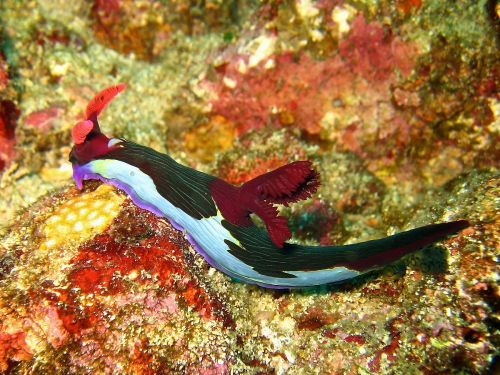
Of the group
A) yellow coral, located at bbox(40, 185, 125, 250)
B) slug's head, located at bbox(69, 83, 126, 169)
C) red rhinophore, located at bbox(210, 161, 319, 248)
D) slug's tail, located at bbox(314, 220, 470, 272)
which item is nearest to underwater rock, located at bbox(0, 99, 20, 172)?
slug's head, located at bbox(69, 83, 126, 169)

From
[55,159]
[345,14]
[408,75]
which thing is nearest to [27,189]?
[55,159]

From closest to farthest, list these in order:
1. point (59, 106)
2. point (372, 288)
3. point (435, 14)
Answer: point (372, 288) → point (435, 14) → point (59, 106)

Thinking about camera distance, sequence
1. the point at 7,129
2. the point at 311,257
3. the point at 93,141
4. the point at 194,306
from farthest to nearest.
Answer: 1. the point at 7,129
2. the point at 93,141
3. the point at 311,257
4. the point at 194,306

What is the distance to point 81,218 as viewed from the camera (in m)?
2.53

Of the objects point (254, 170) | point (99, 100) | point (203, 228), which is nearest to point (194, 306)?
point (203, 228)

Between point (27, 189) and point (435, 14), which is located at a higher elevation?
point (27, 189)

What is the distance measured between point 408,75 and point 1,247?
4578 millimetres

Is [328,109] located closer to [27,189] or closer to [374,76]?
[374,76]

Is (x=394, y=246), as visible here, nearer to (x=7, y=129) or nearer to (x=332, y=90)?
(x=332, y=90)

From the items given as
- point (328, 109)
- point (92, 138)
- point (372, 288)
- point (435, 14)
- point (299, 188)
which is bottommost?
point (372, 288)

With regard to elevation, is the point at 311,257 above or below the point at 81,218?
below

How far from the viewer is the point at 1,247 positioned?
2.57m

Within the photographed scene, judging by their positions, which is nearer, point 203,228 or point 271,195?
point 271,195

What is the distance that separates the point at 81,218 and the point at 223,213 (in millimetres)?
1020
